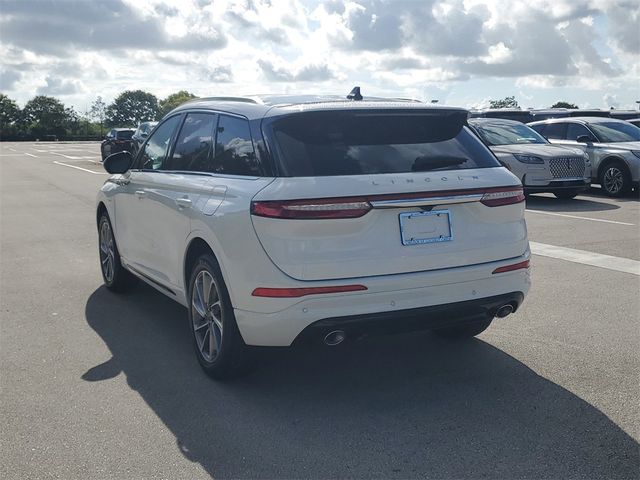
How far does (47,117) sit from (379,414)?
118084 mm

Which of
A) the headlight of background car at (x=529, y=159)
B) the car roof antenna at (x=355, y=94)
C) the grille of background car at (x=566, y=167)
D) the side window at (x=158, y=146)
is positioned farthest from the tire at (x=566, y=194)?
the car roof antenna at (x=355, y=94)

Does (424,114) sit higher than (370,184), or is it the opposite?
(424,114)

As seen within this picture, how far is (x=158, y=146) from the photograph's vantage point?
6.25 m

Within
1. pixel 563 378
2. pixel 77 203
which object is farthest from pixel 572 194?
pixel 563 378

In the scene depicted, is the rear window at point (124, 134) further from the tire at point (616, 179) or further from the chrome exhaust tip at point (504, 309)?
the chrome exhaust tip at point (504, 309)

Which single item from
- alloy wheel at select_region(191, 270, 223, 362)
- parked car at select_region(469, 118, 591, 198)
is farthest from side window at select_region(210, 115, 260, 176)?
parked car at select_region(469, 118, 591, 198)

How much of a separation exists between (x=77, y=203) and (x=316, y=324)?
1282 cm

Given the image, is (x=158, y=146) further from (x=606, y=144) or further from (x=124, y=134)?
(x=124, y=134)

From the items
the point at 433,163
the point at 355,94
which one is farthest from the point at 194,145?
the point at 433,163

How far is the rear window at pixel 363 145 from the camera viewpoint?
438cm

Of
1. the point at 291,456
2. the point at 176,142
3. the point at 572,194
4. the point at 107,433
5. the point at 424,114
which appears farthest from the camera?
the point at 572,194

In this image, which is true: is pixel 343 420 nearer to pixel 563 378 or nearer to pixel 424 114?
pixel 563 378

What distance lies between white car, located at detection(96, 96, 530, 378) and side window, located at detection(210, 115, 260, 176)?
0.04ft

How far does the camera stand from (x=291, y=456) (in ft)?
12.6
